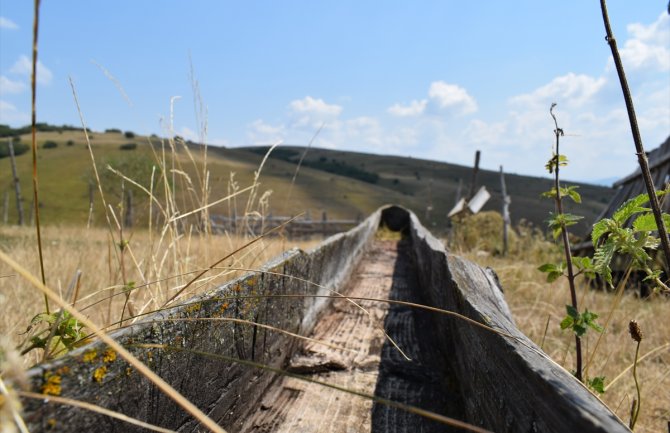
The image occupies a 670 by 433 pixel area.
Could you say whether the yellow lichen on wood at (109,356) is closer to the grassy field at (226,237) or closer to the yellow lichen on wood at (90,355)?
the yellow lichen on wood at (90,355)

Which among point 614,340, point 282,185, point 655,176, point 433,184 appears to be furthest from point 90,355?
point 433,184

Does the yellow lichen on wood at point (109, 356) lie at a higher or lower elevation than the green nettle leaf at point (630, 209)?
lower

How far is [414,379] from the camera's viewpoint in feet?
5.52

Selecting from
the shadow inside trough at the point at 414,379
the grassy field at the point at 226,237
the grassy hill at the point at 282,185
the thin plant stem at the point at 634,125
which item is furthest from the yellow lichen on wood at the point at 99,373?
the grassy hill at the point at 282,185

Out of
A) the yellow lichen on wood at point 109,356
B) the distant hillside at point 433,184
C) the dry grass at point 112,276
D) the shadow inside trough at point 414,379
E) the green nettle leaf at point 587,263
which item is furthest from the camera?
the distant hillside at point 433,184

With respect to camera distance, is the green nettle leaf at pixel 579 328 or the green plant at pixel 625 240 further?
the green nettle leaf at pixel 579 328

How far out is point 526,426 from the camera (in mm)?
715

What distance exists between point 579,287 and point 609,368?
3.84 m

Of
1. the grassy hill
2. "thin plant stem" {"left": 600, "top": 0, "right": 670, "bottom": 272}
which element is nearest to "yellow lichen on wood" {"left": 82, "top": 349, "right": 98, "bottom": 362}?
"thin plant stem" {"left": 600, "top": 0, "right": 670, "bottom": 272}

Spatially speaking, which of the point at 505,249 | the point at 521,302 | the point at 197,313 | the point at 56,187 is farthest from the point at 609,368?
the point at 56,187

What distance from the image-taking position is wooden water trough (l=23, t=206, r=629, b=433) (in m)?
0.65

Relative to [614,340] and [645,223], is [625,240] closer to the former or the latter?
[645,223]

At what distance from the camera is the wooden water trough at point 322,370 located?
2.14 feet

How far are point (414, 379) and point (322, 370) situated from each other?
339 mm
